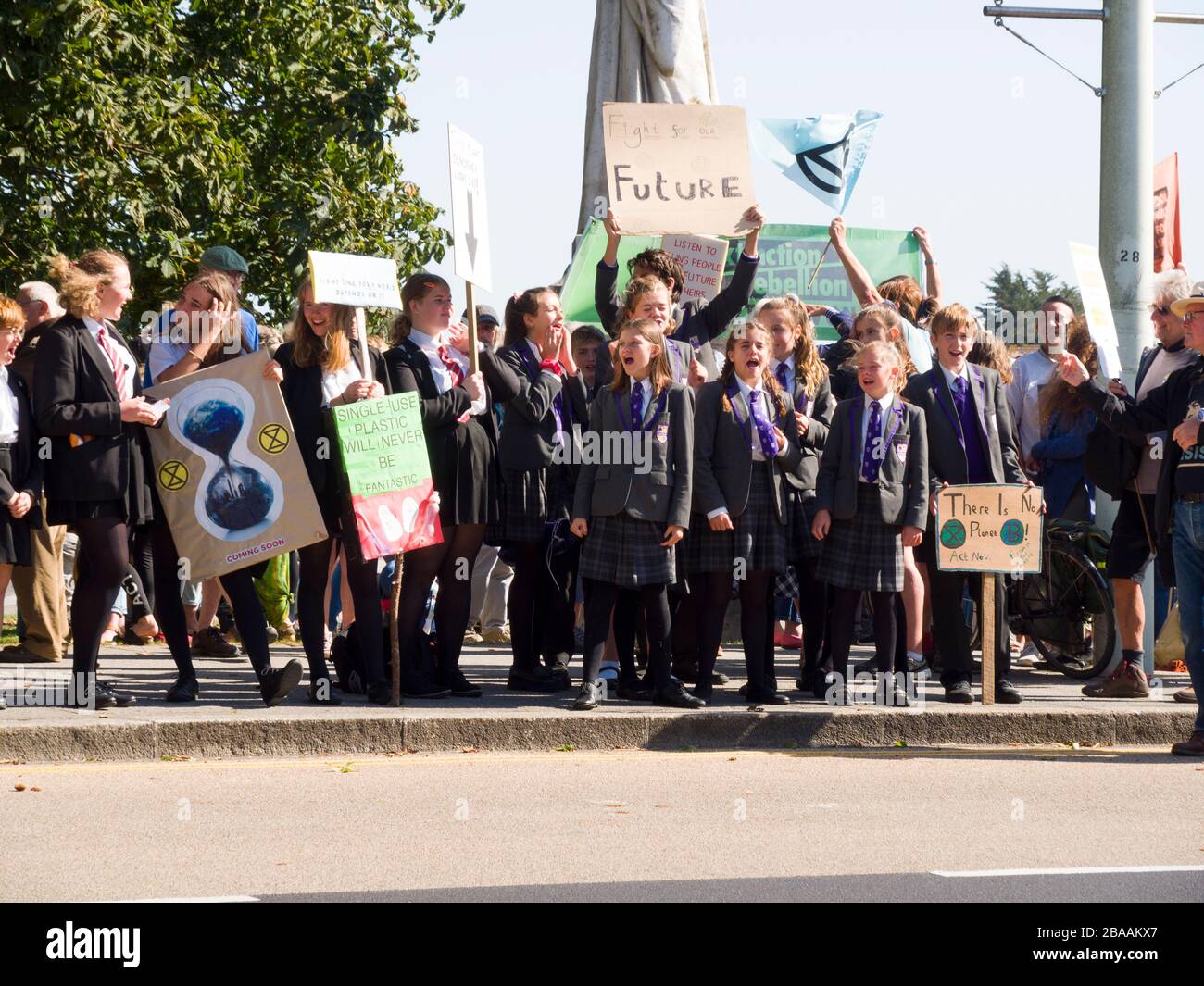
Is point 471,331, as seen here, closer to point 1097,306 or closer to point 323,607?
point 323,607

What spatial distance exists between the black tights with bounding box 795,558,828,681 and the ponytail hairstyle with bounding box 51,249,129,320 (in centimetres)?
407

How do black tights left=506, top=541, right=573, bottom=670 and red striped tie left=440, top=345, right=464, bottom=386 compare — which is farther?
black tights left=506, top=541, right=573, bottom=670

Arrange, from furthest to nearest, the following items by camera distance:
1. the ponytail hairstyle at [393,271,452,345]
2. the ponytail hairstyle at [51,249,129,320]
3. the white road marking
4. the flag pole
A: 1. the flag pole
2. the ponytail hairstyle at [393,271,452,345]
3. the ponytail hairstyle at [51,249,129,320]
4. the white road marking

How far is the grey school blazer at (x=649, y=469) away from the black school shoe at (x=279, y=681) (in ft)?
5.47

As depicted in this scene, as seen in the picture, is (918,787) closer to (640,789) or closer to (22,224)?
(640,789)

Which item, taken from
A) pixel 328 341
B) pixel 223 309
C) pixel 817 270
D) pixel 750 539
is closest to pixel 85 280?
pixel 223 309

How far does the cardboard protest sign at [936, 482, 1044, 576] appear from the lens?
31.1 ft

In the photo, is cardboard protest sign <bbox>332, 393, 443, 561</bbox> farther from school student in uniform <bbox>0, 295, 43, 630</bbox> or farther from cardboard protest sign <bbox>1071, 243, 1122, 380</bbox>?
cardboard protest sign <bbox>1071, 243, 1122, 380</bbox>

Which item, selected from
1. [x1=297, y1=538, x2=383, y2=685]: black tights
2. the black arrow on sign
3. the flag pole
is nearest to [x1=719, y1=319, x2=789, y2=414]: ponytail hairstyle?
the black arrow on sign

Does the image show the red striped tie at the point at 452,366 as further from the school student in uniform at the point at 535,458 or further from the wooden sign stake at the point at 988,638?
the wooden sign stake at the point at 988,638

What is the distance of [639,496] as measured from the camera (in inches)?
368

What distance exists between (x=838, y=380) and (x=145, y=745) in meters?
4.93

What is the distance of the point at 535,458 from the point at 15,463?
270 centimetres

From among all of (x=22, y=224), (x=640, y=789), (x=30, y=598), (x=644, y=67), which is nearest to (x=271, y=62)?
(x=22, y=224)
